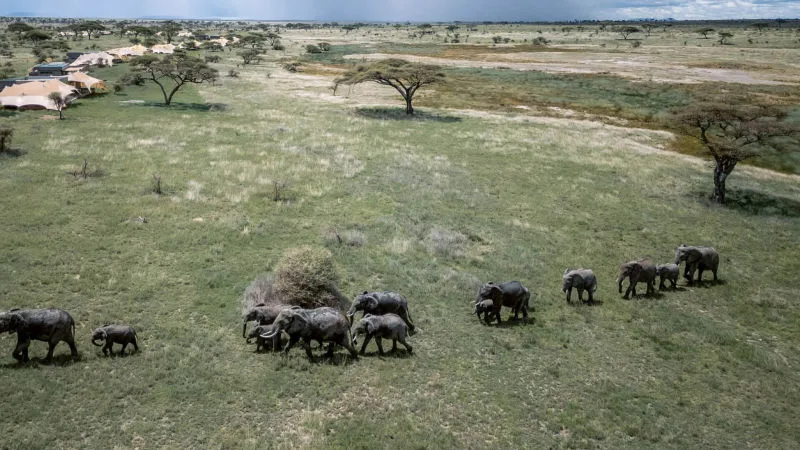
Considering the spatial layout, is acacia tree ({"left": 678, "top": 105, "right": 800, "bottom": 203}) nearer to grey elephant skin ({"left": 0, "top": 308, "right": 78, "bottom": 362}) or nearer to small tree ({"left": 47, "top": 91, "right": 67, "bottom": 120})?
→ grey elephant skin ({"left": 0, "top": 308, "right": 78, "bottom": 362})

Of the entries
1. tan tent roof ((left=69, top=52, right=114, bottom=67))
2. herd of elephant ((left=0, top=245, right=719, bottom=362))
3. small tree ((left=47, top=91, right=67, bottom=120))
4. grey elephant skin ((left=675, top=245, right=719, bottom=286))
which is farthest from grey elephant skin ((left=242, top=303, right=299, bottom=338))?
tan tent roof ((left=69, top=52, right=114, bottom=67))

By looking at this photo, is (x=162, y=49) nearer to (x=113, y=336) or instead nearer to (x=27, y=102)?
(x=27, y=102)

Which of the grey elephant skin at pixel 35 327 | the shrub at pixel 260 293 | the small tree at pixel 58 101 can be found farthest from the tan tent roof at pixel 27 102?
the grey elephant skin at pixel 35 327

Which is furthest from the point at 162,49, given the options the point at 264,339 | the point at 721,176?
the point at 264,339

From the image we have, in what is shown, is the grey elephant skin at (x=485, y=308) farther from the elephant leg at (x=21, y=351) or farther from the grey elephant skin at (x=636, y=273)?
the elephant leg at (x=21, y=351)

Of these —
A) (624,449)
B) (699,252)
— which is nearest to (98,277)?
(624,449)

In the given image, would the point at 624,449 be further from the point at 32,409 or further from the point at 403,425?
the point at 32,409
